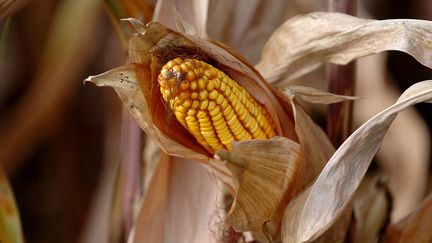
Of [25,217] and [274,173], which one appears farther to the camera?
[25,217]

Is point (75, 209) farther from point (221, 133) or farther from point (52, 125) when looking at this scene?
point (221, 133)

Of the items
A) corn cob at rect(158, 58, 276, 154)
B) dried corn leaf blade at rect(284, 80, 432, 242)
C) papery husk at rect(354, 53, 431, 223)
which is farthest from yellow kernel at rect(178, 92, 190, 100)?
papery husk at rect(354, 53, 431, 223)

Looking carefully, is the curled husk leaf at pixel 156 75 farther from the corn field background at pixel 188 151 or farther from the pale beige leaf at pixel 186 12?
the pale beige leaf at pixel 186 12

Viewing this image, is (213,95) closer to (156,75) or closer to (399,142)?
(156,75)

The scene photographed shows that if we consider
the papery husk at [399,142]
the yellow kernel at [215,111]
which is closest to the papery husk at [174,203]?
the yellow kernel at [215,111]

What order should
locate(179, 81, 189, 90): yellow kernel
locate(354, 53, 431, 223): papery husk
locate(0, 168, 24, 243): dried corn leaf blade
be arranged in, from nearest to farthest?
1. locate(179, 81, 189, 90): yellow kernel
2. locate(0, 168, 24, 243): dried corn leaf blade
3. locate(354, 53, 431, 223): papery husk

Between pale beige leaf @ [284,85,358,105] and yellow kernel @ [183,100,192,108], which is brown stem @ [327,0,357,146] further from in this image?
yellow kernel @ [183,100,192,108]

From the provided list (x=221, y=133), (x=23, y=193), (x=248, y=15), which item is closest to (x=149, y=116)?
(x=221, y=133)
